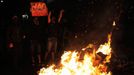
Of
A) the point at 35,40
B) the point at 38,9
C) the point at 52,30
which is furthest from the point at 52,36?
the point at 38,9

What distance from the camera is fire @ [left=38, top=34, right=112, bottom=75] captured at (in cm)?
939

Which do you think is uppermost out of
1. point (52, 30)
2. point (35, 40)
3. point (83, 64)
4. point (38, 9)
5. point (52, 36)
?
point (38, 9)

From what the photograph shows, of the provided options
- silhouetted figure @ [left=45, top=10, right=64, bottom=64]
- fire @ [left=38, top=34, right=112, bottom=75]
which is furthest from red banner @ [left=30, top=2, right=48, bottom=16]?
fire @ [left=38, top=34, right=112, bottom=75]

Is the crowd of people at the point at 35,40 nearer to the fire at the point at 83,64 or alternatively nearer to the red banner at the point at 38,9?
the red banner at the point at 38,9

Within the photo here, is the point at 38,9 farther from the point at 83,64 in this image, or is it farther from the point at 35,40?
the point at 83,64

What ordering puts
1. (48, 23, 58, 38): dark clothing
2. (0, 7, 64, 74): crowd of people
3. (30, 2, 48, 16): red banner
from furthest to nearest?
(30, 2, 48, 16): red banner
(48, 23, 58, 38): dark clothing
(0, 7, 64, 74): crowd of people

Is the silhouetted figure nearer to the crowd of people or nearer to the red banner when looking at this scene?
the crowd of people

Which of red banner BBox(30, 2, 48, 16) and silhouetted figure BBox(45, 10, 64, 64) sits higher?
red banner BBox(30, 2, 48, 16)

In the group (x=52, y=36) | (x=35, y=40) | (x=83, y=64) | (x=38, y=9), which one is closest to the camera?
(x=83, y=64)

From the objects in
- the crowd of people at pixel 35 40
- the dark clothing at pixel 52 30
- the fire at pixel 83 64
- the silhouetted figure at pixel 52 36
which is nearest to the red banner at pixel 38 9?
the crowd of people at pixel 35 40

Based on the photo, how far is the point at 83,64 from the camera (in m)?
9.57

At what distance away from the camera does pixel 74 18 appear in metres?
16.8

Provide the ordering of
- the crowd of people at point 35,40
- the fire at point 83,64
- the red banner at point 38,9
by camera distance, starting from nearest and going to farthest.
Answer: the fire at point 83,64, the crowd of people at point 35,40, the red banner at point 38,9

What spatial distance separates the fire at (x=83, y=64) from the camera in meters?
9.39
